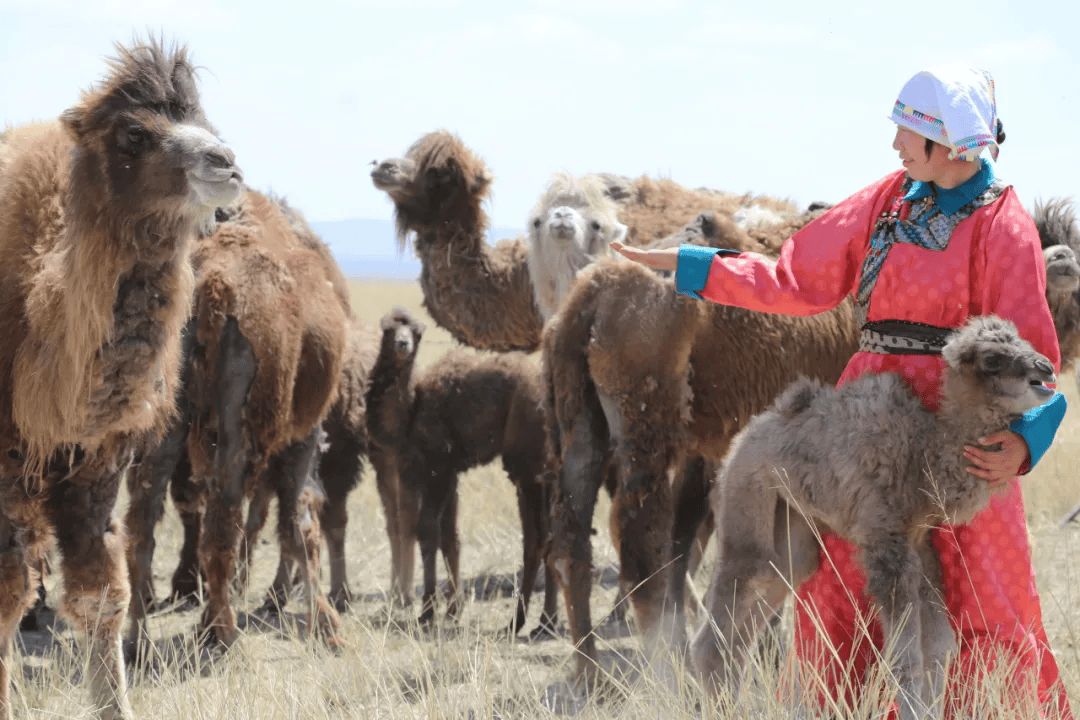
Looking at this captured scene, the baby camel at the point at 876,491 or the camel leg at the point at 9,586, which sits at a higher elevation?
the baby camel at the point at 876,491

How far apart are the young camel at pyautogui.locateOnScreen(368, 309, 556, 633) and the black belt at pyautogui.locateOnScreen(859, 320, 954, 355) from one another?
12.5 ft

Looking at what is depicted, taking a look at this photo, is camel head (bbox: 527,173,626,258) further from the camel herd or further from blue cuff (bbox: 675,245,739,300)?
blue cuff (bbox: 675,245,739,300)

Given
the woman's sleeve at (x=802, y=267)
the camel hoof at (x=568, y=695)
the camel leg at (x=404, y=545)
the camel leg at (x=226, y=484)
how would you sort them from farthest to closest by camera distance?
the camel leg at (x=404, y=545) < the camel leg at (x=226, y=484) < the camel hoof at (x=568, y=695) < the woman's sleeve at (x=802, y=267)

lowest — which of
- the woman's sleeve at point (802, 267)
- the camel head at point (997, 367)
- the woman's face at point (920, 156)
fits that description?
the camel head at point (997, 367)

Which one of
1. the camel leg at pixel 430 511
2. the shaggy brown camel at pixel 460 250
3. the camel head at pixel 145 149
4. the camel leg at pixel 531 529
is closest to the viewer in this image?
the camel head at pixel 145 149

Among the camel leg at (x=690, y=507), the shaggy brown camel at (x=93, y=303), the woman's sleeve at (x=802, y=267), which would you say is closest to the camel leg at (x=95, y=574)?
the shaggy brown camel at (x=93, y=303)

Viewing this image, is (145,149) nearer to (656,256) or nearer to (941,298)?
(656,256)

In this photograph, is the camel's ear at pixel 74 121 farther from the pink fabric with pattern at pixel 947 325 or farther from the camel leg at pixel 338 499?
the camel leg at pixel 338 499

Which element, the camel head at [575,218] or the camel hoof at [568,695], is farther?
the camel head at [575,218]

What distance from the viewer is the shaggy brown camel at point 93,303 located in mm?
4219

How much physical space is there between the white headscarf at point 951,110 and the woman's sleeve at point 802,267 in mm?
438

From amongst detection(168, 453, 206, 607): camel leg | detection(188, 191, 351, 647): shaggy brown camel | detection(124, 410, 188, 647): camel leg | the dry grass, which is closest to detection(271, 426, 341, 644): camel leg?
detection(188, 191, 351, 647): shaggy brown camel

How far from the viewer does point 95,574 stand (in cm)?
454

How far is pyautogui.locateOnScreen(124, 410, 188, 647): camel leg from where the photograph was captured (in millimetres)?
6516
